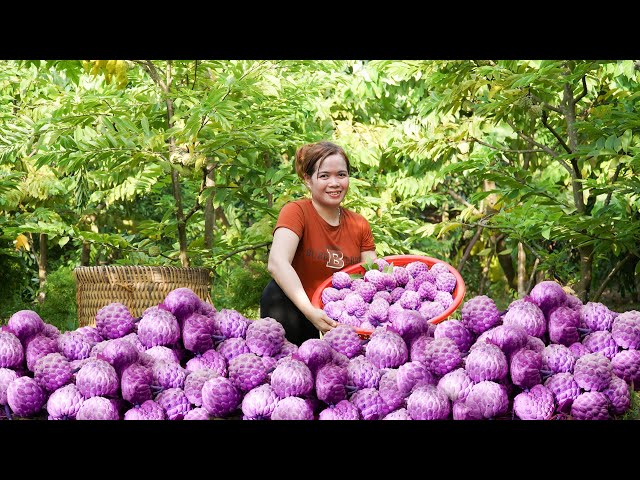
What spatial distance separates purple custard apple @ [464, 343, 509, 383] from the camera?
49.8 inches

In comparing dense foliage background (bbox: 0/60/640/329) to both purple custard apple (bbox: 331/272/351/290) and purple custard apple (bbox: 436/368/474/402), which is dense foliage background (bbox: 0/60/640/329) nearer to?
purple custard apple (bbox: 331/272/351/290)

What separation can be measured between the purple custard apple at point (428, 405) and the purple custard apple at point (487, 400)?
4cm

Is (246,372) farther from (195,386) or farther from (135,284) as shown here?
(135,284)

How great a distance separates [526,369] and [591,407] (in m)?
0.11

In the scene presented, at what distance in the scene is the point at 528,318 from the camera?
1.43 metres

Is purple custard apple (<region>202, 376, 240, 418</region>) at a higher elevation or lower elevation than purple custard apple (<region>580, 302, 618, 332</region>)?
lower

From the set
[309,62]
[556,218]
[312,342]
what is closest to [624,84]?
[556,218]

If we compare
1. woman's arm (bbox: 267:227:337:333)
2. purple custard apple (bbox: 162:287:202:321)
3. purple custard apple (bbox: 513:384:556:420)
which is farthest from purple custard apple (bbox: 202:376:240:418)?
woman's arm (bbox: 267:227:337:333)

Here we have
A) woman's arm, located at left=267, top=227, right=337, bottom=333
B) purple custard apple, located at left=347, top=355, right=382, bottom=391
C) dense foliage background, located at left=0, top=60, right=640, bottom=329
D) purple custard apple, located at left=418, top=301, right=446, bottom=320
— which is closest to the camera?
purple custard apple, located at left=347, top=355, right=382, bottom=391

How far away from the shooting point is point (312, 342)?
51.4 inches

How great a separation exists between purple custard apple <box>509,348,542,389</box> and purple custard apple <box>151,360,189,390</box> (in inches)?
21.3

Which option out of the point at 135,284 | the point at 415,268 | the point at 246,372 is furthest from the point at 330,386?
the point at 135,284

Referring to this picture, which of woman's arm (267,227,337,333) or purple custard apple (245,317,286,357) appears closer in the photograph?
purple custard apple (245,317,286,357)
